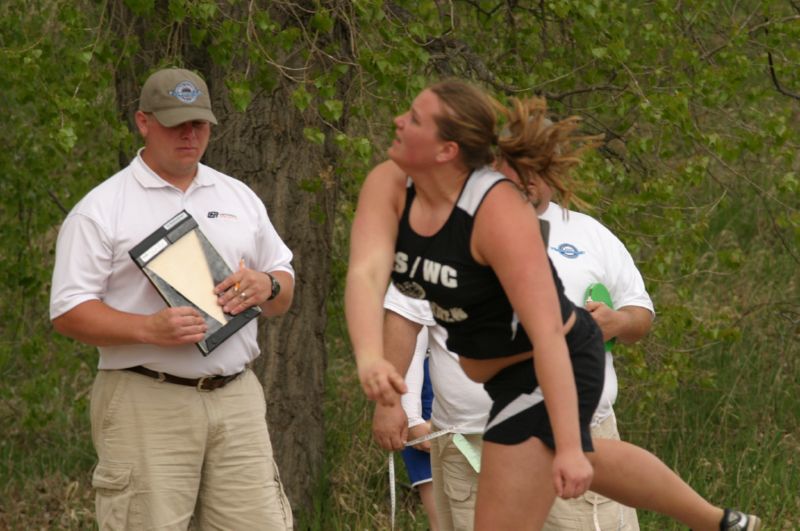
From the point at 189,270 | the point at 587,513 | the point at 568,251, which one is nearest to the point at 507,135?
the point at 568,251

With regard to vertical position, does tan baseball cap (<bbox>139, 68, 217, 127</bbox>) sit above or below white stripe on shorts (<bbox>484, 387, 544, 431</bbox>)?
above

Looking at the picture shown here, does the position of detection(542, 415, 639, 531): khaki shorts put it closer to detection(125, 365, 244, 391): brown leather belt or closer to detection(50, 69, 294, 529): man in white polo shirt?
detection(50, 69, 294, 529): man in white polo shirt

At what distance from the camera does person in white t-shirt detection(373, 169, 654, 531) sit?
4.45 metres

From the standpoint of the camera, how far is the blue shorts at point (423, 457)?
5559mm

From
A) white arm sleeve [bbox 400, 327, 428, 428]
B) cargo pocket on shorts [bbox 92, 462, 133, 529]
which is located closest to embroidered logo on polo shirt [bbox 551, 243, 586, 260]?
white arm sleeve [bbox 400, 327, 428, 428]

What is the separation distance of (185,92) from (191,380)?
942 mm

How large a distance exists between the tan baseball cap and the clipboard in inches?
12.4

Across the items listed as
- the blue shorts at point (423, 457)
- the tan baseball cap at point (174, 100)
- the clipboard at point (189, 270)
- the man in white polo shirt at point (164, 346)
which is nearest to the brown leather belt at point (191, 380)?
the man in white polo shirt at point (164, 346)

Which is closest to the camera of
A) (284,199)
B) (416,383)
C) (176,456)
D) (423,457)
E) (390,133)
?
(176,456)

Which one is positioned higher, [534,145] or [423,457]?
[534,145]

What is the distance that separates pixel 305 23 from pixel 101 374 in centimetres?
211

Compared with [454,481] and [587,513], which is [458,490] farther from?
[587,513]

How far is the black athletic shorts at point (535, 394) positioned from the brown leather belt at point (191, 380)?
1.19 m

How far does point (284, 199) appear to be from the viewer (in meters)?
6.52
